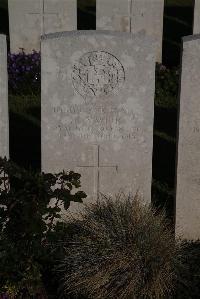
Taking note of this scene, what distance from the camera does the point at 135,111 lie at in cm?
553

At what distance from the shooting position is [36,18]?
1184cm

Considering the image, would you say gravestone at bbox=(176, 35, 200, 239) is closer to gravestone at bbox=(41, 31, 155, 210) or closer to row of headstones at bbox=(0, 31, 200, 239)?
row of headstones at bbox=(0, 31, 200, 239)

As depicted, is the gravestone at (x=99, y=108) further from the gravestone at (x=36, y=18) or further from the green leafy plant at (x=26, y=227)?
the gravestone at (x=36, y=18)

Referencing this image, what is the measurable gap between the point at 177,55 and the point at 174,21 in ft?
12.3

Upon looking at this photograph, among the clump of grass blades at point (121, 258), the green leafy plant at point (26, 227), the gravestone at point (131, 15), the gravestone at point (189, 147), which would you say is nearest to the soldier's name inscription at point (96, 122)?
the gravestone at point (189, 147)

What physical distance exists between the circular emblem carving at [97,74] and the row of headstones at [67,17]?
643cm

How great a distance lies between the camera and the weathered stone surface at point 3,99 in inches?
211

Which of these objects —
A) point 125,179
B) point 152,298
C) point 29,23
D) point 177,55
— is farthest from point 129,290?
point 177,55

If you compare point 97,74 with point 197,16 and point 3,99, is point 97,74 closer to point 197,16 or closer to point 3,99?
point 3,99

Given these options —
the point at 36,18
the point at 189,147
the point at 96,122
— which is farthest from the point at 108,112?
the point at 36,18

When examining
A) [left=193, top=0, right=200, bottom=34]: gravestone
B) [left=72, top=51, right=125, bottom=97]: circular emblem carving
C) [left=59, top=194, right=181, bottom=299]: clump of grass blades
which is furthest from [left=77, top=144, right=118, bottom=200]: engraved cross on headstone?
[left=193, top=0, right=200, bottom=34]: gravestone

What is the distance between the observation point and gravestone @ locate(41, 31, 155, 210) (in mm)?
5355

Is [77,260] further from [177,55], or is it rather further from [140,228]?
[177,55]

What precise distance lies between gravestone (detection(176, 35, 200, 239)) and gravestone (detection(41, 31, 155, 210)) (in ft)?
0.90
